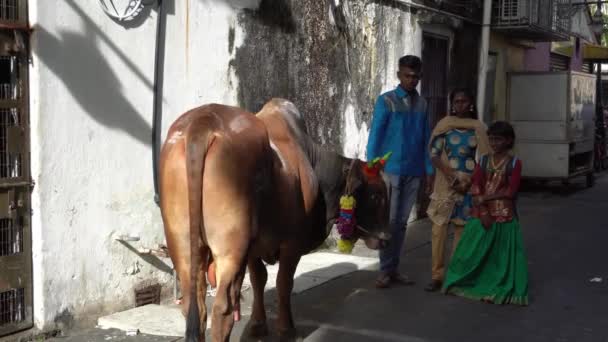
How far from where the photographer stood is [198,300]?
3.64 meters

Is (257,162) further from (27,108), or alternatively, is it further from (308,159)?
(27,108)

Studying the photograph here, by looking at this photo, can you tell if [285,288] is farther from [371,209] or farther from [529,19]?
[529,19]

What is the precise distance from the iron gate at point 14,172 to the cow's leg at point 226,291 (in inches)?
68.0

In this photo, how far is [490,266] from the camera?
19.9 feet

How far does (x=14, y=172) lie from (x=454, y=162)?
11.7 ft

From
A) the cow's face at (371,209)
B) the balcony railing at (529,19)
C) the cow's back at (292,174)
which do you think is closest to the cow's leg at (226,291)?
the cow's back at (292,174)

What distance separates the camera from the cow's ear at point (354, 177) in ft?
16.4

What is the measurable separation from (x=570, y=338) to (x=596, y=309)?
892 mm

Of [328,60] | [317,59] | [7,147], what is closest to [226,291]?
[7,147]

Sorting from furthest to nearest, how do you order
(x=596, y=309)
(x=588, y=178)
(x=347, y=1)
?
(x=588, y=178)
(x=347, y=1)
(x=596, y=309)

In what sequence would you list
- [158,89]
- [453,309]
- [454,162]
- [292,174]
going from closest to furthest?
[292,174] → [158,89] → [453,309] → [454,162]

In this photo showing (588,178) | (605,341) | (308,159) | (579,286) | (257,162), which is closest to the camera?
(257,162)

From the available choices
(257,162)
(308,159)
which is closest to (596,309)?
(308,159)

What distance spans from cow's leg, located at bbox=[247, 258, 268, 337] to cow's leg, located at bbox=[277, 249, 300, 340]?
0.15 metres
